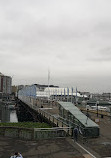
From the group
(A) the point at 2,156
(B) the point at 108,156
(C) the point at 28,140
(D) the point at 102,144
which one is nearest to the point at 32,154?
(A) the point at 2,156

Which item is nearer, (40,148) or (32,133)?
(40,148)

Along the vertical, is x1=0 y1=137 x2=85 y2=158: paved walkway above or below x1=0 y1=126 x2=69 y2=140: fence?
below

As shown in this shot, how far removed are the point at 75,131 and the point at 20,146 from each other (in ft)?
14.9

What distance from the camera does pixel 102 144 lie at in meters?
15.9

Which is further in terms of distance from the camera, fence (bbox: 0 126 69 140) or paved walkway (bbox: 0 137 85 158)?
fence (bbox: 0 126 69 140)

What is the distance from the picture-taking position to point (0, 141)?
16.3 m

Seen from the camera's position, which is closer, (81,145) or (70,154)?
(70,154)

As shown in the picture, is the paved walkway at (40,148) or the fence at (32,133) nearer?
the paved walkway at (40,148)

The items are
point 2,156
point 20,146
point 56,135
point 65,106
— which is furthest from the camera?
point 65,106

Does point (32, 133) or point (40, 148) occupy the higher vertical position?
point (32, 133)

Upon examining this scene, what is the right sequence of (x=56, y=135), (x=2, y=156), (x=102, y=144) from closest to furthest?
(x=2, y=156), (x=102, y=144), (x=56, y=135)

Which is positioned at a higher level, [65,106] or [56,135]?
[65,106]

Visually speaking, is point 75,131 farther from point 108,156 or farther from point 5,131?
point 5,131

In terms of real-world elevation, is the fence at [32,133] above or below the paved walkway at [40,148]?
above
